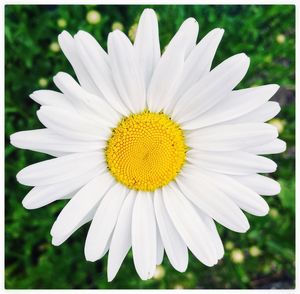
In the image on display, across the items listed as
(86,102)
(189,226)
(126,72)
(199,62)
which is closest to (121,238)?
(189,226)

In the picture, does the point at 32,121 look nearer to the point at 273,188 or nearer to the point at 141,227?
the point at 141,227

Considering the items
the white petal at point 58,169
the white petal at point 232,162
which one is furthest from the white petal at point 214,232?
the white petal at point 58,169

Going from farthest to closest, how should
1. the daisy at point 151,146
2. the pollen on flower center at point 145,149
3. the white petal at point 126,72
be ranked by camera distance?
the pollen on flower center at point 145,149 < the daisy at point 151,146 < the white petal at point 126,72

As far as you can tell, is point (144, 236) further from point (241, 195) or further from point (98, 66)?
point (98, 66)

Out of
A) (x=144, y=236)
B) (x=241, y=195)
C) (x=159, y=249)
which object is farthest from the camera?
(x=159, y=249)

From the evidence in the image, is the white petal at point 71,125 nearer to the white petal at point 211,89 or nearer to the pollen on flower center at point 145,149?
the pollen on flower center at point 145,149
